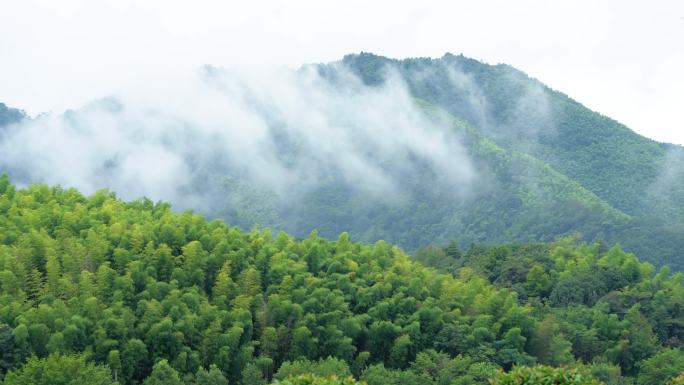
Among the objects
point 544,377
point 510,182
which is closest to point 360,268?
point 544,377

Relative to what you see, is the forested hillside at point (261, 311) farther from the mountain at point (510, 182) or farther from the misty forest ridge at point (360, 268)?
the mountain at point (510, 182)

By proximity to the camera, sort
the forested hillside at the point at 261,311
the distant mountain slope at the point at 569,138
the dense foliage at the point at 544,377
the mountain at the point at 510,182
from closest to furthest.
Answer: the dense foliage at the point at 544,377
the forested hillside at the point at 261,311
the distant mountain slope at the point at 569,138
the mountain at the point at 510,182

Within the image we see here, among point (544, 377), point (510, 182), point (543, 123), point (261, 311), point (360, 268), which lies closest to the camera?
point (544, 377)

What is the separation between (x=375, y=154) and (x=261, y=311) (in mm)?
59092

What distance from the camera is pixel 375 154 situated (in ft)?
295

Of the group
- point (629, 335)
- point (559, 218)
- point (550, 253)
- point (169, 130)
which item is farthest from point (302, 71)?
point (629, 335)

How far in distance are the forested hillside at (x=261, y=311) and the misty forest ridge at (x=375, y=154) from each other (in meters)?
30.3

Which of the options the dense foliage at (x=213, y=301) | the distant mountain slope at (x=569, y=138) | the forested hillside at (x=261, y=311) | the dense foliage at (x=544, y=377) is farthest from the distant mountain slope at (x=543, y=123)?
the dense foliage at (x=544, y=377)

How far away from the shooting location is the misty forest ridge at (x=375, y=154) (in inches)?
3036

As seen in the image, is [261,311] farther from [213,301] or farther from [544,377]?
[544,377]

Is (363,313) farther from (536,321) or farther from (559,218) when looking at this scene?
(559,218)

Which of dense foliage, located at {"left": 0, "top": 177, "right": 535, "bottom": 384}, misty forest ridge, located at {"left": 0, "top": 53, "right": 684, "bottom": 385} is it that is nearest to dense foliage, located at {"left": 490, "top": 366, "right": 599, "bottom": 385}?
misty forest ridge, located at {"left": 0, "top": 53, "right": 684, "bottom": 385}

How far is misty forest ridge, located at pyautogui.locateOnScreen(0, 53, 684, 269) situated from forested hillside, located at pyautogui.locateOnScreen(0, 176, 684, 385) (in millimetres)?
30281

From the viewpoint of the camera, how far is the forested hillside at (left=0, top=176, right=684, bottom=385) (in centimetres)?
2794
